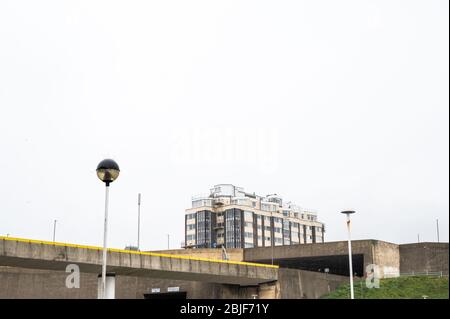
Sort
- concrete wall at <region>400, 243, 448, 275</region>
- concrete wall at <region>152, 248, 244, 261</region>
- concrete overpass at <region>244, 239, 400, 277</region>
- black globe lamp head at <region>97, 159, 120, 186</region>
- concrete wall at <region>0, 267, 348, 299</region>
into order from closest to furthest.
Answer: black globe lamp head at <region>97, 159, 120, 186</region> < concrete wall at <region>0, 267, 348, 299</region> < concrete overpass at <region>244, 239, 400, 277</region> < concrete wall at <region>400, 243, 448, 275</region> < concrete wall at <region>152, 248, 244, 261</region>

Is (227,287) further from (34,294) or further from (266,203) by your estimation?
(266,203)

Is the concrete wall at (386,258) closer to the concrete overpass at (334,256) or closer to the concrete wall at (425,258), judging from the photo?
the concrete overpass at (334,256)

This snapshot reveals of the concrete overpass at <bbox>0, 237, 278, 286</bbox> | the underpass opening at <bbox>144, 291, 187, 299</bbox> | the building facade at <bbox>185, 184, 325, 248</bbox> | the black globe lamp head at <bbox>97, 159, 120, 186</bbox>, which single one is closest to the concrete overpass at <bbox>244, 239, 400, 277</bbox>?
the concrete overpass at <bbox>0, 237, 278, 286</bbox>

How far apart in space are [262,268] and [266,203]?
331ft

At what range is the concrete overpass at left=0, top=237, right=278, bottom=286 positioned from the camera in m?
37.7

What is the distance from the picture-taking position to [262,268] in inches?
2117

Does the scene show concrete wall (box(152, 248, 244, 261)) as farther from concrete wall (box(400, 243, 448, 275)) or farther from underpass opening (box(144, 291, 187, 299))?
underpass opening (box(144, 291, 187, 299))

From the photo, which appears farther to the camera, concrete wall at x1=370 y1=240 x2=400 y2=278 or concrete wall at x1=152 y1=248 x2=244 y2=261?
concrete wall at x1=152 y1=248 x2=244 y2=261

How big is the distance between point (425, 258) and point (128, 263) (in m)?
44.2

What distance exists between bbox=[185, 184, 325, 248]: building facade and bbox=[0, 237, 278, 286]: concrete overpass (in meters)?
82.2

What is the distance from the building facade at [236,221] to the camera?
141125mm

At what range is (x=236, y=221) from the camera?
462 feet
